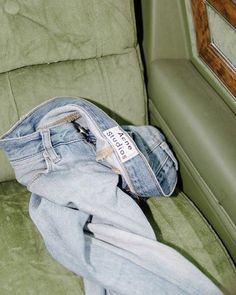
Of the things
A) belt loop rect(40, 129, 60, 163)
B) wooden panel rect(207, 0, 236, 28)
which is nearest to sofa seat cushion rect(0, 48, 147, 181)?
belt loop rect(40, 129, 60, 163)

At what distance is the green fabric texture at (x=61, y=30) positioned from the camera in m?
0.93

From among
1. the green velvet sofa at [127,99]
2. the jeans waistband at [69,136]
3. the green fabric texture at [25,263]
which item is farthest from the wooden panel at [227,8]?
the green fabric texture at [25,263]

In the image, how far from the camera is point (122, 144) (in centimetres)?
85

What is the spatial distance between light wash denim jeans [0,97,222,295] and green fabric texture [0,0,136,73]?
0.13 m

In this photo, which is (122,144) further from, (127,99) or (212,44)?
(212,44)

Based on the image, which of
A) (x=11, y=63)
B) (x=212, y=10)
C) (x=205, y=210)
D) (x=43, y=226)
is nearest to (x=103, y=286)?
(x=43, y=226)

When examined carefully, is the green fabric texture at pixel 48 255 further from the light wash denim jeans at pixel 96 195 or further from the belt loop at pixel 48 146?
the belt loop at pixel 48 146

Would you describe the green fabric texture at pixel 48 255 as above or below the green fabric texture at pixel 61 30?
below

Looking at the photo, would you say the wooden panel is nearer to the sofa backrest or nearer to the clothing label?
the sofa backrest

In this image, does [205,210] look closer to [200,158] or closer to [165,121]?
[200,158]

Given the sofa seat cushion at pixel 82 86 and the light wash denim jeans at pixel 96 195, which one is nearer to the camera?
the light wash denim jeans at pixel 96 195

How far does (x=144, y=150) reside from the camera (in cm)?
94

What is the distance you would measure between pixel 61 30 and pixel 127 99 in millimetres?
239

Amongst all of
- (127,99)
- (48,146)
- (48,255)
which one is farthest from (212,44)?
(48,255)
